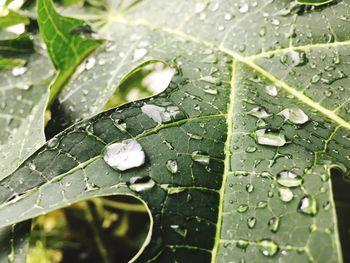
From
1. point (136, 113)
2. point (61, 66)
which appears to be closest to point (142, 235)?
point (61, 66)

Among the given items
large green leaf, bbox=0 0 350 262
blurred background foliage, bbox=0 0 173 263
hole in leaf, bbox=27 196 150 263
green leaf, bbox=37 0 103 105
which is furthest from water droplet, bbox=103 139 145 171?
hole in leaf, bbox=27 196 150 263

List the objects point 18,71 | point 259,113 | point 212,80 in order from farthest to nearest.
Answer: point 18,71, point 212,80, point 259,113

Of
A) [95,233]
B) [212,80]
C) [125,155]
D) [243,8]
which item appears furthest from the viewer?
[95,233]

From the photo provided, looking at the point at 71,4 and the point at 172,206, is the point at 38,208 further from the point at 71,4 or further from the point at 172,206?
the point at 71,4

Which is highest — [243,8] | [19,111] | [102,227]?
[243,8]

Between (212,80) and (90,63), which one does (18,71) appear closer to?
(90,63)

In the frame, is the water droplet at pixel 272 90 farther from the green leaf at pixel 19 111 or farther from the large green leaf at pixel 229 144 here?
the green leaf at pixel 19 111

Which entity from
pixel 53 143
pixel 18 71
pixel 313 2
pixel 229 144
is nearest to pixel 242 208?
pixel 229 144
